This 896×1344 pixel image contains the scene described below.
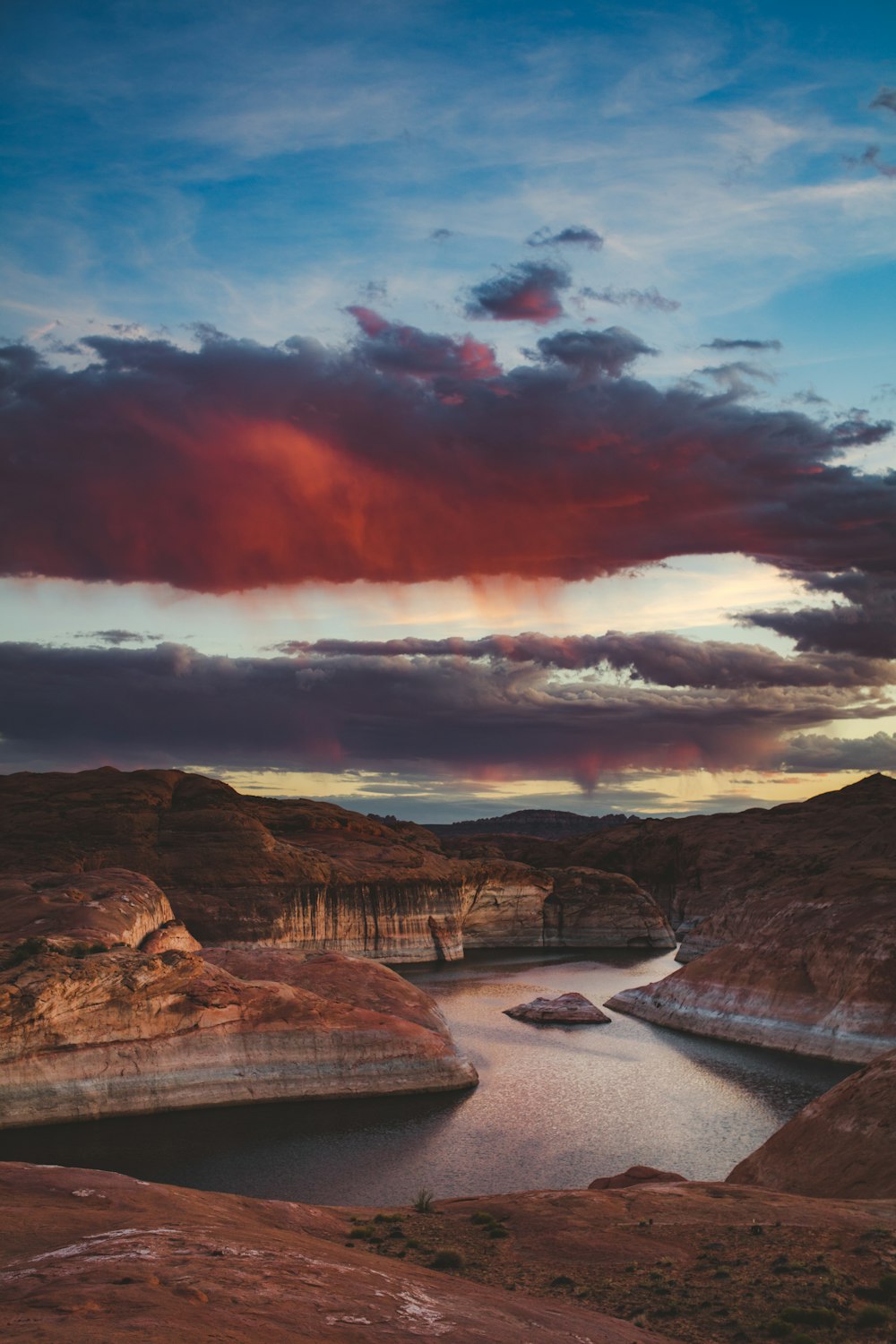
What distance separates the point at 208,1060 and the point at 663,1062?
1159 inches

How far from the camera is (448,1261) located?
2253cm

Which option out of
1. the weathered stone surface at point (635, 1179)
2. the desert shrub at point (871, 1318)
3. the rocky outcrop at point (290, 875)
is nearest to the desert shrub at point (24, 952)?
the weathered stone surface at point (635, 1179)

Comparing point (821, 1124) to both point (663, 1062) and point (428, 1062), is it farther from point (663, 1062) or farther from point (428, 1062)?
point (663, 1062)

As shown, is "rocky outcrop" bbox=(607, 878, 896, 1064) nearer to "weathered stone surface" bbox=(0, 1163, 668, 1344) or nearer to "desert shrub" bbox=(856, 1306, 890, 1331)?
"desert shrub" bbox=(856, 1306, 890, 1331)

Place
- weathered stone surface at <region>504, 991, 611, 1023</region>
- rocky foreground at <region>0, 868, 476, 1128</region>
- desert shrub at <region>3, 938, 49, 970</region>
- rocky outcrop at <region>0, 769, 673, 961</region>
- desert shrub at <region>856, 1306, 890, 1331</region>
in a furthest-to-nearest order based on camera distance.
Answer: rocky outcrop at <region>0, 769, 673, 961</region> < weathered stone surface at <region>504, 991, 611, 1023</region> < desert shrub at <region>3, 938, 49, 970</region> < rocky foreground at <region>0, 868, 476, 1128</region> < desert shrub at <region>856, 1306, 890, 1331</region>

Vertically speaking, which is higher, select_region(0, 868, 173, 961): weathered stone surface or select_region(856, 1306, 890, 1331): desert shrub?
select_region(0, 868, 173, 961): weathered stone surface

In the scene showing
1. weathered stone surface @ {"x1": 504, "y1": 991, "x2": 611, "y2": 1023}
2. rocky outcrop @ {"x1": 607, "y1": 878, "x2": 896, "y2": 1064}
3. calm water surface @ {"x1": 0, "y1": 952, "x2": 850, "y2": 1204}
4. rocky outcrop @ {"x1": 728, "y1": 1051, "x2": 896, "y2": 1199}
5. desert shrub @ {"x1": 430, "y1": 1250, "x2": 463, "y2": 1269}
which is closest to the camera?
desert shrub @ {"x1": 430, "y1": 1250, "x2": 463, "y2": 1269}

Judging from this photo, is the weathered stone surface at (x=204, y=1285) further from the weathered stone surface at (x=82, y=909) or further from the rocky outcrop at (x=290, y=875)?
the rocky outcrop at (x=290, y=875)

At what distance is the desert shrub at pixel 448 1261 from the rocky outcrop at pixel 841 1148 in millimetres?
14183

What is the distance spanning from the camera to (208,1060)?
160 feet

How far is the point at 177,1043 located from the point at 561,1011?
36.8 meters

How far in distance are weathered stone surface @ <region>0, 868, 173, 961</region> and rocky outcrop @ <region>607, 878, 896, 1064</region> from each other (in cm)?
3970

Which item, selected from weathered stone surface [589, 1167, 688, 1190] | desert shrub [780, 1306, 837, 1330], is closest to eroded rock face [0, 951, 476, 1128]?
weathered stone surface [589, 1167, 688, 1190]

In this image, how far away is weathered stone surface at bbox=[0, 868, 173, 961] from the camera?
57.2 metres
